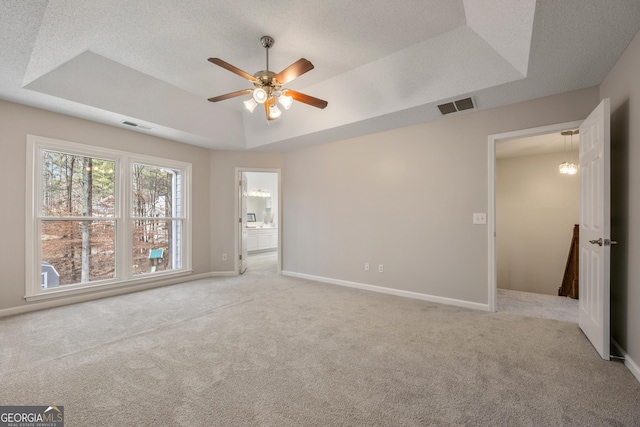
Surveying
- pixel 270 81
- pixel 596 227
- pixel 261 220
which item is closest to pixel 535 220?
pixel 596 227

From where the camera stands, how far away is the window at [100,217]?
11.4ft

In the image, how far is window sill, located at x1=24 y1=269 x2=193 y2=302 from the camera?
3.47m

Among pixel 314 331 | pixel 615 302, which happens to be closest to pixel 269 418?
pixel 314 331

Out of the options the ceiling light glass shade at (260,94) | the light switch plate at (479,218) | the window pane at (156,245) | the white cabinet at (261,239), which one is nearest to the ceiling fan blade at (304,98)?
the ceiling light glass shade at (260,94)

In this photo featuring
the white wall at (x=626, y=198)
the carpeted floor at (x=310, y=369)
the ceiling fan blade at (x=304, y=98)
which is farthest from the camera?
the ceiling fan blade at (x=304, y=98)

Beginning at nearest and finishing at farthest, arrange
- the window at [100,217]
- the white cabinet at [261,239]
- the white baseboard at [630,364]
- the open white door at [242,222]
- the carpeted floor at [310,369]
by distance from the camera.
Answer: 1. the carpeted floor at [310,369]
2. the white baseboard at [630,364]
3. the window at [100,217]
4. the open white door at [242,222]
5. the white cabinet at [261,239]

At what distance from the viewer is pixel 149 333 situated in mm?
2680

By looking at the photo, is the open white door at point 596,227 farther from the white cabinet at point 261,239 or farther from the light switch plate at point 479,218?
the white cabinet at point 261,239

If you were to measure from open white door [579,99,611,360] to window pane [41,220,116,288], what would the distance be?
18.5 feet

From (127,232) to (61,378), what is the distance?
2.73 metres

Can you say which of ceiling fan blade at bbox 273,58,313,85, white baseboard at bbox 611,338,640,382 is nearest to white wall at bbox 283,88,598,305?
white baseboard at bbox 611,338,640,382

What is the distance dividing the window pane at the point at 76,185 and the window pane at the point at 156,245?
57 centimetres

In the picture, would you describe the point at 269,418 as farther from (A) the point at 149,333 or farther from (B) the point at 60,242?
(B) the point at 60,242

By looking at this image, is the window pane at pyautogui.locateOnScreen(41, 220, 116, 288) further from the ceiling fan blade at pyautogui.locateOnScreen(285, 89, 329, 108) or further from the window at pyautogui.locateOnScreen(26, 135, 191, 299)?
the ceiling fan blade at pyautogui.locateOnScreen(285, 89, 329, 108)
